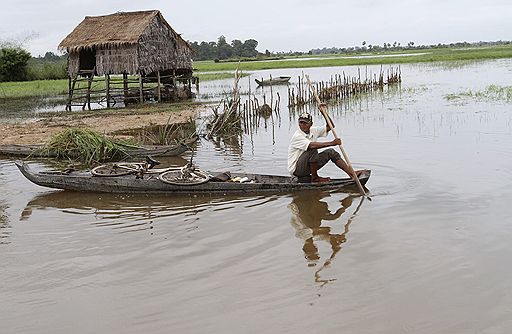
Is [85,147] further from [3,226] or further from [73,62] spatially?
[73,62]

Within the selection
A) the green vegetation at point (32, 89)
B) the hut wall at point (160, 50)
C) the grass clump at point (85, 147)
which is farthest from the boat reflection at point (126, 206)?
the green vegetation at point (32, 89)

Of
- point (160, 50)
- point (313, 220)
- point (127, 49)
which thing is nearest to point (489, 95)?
point (160, 50)

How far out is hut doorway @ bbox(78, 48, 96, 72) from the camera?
2175cm

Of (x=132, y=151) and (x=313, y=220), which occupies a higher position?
(x=132, y=151)

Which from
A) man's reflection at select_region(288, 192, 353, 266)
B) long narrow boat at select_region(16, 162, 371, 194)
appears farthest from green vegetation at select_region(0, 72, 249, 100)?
man's reflection at select_region(288, 192, 353, 266)

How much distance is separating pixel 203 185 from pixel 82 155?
3.91 meters

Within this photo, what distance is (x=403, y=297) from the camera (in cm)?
445

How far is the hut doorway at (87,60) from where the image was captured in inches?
856

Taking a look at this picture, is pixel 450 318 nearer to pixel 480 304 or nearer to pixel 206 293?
pixel 480 304

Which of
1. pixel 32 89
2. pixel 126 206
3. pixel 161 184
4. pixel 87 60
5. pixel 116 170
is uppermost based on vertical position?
pixel 87 60

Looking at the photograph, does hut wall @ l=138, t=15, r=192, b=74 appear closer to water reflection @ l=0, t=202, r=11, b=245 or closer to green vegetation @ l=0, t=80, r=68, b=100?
green vegetation @ l=0, t=80, r=68, b=100

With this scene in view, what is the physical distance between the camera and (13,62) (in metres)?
33.6

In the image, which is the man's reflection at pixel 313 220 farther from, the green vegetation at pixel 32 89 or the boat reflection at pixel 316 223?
the green vegetation at pixel 32 89

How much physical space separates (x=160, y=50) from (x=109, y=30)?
191 centimetres
